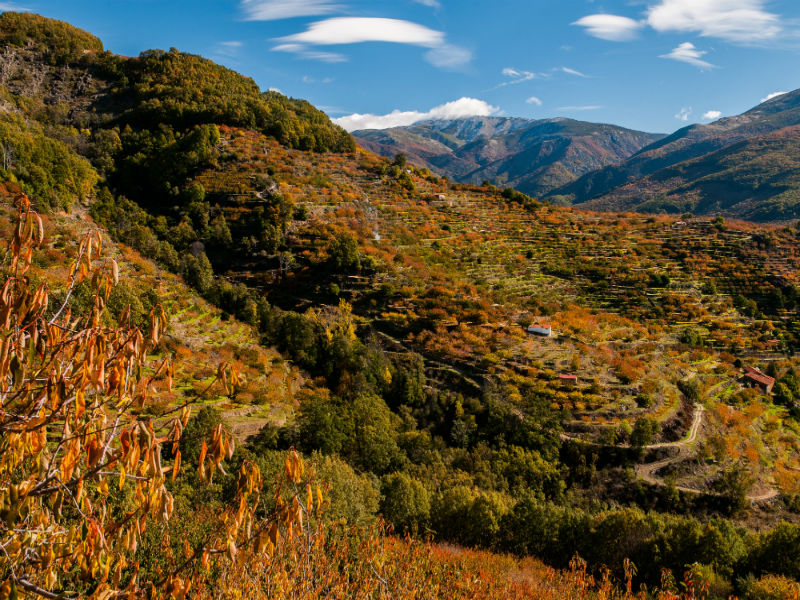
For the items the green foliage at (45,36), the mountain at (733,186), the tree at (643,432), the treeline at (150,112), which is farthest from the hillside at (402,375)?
the mountain at (733,186)

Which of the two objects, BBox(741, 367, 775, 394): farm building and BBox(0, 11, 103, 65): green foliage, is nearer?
BBox(741, 367, 775, 394): farm building

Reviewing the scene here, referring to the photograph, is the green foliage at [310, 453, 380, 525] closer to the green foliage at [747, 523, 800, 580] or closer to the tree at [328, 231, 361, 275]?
the green foliage at [747, 523, 800, 580]

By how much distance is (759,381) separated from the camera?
25.1 meters

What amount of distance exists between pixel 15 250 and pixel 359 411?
17.1 meters

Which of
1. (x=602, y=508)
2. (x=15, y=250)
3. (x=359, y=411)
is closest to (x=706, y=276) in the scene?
(x=602, y=508)

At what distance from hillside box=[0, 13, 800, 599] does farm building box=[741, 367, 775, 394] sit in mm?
265

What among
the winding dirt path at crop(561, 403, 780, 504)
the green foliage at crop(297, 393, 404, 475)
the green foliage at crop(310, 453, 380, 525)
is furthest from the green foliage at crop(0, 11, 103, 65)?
the winding dirt path at crop(561, 403, 780, 504)

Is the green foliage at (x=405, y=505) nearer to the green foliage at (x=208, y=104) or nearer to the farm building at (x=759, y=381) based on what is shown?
the farm building at (x=759, y=381)

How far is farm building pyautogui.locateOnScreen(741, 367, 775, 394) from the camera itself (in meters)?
25.0

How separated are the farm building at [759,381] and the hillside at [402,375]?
0.87 ft

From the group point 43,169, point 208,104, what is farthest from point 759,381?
point 208,104

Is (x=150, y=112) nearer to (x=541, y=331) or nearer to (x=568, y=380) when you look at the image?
(x=541, y=331)

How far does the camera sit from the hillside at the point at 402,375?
250 inches

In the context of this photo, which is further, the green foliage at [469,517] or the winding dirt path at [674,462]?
the winding dirt path at [674,462]
